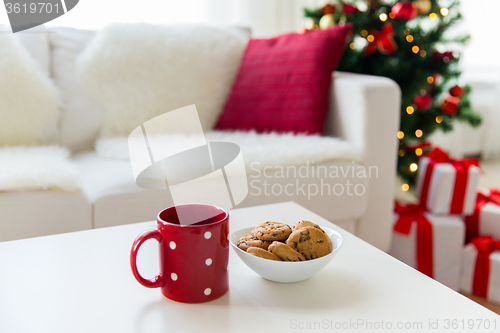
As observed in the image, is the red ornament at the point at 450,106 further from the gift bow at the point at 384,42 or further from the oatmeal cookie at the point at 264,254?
the oatmeal cookie at the point at 264,254

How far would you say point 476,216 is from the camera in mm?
1535

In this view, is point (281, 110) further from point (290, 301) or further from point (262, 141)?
point (290, 301)

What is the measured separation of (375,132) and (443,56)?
600mm

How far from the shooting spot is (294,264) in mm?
540

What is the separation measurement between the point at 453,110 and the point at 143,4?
151cm

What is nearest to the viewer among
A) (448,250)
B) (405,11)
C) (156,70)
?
(448,250)

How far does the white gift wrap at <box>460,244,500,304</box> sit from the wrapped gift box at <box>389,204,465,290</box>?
0.02 meters

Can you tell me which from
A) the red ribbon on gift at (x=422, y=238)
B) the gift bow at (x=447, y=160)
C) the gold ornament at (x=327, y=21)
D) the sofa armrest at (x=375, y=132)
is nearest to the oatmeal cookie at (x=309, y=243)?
the sofa armrest at (x=375, y=132)

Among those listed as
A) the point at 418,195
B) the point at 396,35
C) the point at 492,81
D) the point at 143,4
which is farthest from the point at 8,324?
the point at 492,81

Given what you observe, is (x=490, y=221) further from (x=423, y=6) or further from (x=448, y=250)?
(x=423, y=6)

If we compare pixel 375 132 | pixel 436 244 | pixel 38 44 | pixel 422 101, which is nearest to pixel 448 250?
pixel 436 244

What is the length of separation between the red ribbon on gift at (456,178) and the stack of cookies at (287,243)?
3.59 ft

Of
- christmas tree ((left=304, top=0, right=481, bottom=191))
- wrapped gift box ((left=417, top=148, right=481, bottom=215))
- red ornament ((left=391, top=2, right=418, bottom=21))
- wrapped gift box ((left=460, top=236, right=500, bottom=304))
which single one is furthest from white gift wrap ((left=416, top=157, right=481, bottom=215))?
red ornament ((left=391, top=2, right=418, bottom=21))

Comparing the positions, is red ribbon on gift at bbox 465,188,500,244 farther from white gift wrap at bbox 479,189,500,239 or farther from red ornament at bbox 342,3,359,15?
red ornament at bbox 342,3,359,15
